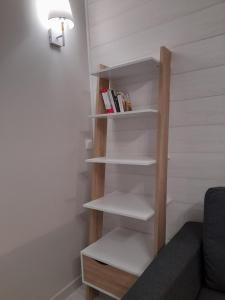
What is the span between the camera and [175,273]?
3.45 ft

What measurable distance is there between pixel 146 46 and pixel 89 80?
22.5 inches

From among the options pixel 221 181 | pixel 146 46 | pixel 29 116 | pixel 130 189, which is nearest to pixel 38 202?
pixel 29 116

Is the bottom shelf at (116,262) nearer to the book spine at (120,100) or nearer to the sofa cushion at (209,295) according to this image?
the sofa cushion at (209,295)

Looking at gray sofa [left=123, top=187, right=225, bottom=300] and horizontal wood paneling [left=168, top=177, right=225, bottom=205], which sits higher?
horizontal wood paneling [left=168, top=177, right=225, bottom=205]

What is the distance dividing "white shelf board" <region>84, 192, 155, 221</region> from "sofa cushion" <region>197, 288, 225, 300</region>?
1.53 feet

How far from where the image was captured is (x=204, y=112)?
1.47 meters

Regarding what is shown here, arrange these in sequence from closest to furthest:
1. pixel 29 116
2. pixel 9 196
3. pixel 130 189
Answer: pixel 9 196 → pixel 29 116 → pixel 130 189

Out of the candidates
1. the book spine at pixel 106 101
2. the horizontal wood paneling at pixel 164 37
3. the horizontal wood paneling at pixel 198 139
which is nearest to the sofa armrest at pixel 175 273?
the horizontal wood paneling at pixel 198 139

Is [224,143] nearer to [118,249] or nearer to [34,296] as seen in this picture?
[118,249]

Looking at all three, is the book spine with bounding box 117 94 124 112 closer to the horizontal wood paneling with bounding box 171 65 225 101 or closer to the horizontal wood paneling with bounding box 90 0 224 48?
the horizontal wood paneling with bounding box 171 65 225 101

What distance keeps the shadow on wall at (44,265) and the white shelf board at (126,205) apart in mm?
363

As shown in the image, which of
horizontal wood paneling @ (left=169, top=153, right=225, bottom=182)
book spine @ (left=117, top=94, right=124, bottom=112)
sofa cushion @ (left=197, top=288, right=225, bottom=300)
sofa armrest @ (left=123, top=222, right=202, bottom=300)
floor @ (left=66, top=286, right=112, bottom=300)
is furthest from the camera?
floor @ (left=66, top=286, right=112, bottom=300)

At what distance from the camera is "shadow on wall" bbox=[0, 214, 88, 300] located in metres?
1.42

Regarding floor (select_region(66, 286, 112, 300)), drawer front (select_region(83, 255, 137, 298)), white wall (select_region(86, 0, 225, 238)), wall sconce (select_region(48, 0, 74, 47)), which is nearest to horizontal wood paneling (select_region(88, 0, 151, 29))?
white wall (select_region(86, 0, 225, 238))
